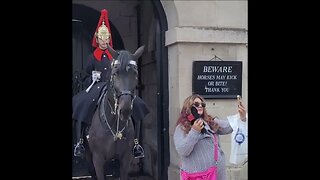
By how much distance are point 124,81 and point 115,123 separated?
447 millimetres

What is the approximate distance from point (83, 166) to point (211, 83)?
1.38 meters

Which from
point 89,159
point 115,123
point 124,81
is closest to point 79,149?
point 89,159

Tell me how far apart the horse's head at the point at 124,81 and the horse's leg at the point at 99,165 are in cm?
50

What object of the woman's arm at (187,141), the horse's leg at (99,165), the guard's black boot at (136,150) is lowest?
the horse's leg at (99,165)

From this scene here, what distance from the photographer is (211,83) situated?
4156 mm

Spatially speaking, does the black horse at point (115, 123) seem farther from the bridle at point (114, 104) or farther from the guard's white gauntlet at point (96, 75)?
the guard's white gauntlet at point (96, 75)

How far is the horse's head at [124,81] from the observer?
10.6 ft

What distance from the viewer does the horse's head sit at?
10.6 ft

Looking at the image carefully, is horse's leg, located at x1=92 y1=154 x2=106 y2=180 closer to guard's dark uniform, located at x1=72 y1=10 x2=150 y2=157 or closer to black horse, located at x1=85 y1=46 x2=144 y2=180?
black horse, located at x1=85 y1=46 x2=144 y2=180

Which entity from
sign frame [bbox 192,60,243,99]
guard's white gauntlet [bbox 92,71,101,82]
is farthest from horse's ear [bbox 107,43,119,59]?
sign frame [bbox 192,60,243,99]

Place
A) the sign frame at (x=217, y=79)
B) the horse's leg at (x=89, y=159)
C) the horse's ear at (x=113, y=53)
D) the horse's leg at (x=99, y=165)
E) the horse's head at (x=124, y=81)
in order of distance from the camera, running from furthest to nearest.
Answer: the sign frame at (x=217, y=79) → the horse's leg at (x=89, y=159) → the horse's leg at (x=99, y=165) → the horse's ear at (x=113, y=53) → the horse's head at (x=124, y=81)

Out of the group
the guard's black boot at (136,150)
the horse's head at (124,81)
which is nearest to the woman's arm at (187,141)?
the guard's black boot at (136,150)
